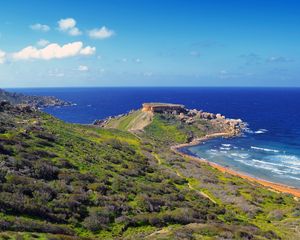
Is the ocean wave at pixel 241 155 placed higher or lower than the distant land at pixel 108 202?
lower

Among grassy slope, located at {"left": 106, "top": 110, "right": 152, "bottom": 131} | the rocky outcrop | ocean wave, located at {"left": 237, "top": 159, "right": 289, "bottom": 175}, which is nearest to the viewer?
ocean wave, located at {"left": 237, "top": 159, "right": 289, "bottom": 175}

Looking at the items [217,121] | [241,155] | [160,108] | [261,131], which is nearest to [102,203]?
[241,155]

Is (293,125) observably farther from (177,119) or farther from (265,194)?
(265,194)

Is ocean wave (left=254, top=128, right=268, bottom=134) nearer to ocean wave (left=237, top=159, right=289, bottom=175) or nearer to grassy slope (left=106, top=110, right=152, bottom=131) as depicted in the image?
grassy slope (left=106, top=110, right=152, bottom=131)

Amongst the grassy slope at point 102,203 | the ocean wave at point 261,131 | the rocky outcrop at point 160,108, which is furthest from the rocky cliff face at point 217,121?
the grassy slope at point 102,203

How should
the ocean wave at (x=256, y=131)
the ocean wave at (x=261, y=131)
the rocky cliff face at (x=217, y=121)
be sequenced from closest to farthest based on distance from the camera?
the ocean wave at (x=261, y=131), the ocean wave at (x=256, y=131), the rocky cliff face at (x=217, y=121)

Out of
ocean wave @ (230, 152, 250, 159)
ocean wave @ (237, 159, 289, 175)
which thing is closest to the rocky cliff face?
ocean wave @ (230, 152, 250, 159)

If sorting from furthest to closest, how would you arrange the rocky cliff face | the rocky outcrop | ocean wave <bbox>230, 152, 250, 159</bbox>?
the rocky outcrop
the rocky cliff face
ocean wave <bbox>230, 152, 250, 159</bbox>

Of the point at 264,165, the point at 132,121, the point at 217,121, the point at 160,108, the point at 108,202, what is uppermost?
the point at 160,108

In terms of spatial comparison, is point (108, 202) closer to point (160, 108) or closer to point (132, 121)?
point (132, 121)

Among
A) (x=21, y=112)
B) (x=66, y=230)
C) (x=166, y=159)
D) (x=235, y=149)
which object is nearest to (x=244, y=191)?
(x=166, y=159)

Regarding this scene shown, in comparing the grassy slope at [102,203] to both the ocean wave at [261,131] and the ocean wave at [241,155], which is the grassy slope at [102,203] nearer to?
the ocean wave at [241,155]

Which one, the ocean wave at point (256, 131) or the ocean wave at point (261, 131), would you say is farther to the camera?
the ocean wave at point (256, 131)
